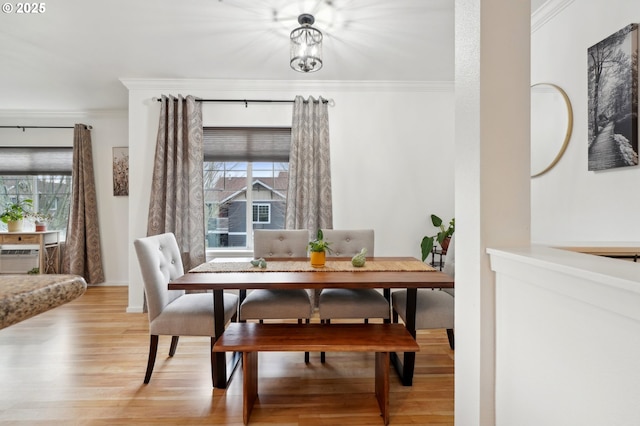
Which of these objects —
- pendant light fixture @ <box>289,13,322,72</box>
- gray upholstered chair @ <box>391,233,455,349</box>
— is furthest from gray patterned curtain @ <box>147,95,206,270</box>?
gray upholstered chair @ <box>391,233,455,349</box>

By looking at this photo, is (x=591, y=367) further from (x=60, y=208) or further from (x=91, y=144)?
(x=60, y=208)

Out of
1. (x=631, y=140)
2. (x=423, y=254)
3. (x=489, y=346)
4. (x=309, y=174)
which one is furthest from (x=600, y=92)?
(x=309, y=174)

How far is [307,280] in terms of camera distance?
1.81 m

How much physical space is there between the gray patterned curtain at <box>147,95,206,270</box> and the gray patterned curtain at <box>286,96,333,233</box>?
3.35 ft

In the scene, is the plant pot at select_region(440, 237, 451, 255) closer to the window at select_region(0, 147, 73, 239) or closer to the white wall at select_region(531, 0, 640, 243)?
the white wall at select_region(531, 0, 640, 243)

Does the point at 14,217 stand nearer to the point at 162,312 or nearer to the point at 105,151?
→ the point at 105,151

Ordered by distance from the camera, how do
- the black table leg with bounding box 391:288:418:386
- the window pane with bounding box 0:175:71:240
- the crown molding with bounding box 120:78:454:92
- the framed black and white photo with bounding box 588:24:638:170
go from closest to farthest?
1. the framed black and white photo with bounding box 588:24:638:170
2. the black table leg with bounding box 391:288:418:386
3. the crown molding with bounding box 120:78:454:92
4. the window pane with bounding box 0:175:71:240

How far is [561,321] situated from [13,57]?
4.52m

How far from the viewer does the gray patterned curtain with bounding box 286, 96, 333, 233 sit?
3336 mm

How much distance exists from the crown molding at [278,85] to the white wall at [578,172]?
1271mm

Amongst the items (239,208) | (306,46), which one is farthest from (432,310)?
(239,208)

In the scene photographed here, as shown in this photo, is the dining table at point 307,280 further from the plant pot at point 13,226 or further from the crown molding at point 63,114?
the plant pot at point 13,226

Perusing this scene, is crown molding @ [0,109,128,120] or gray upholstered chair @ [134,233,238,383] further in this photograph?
crown molding @ [0,109,128,120]

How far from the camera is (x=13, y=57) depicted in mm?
2879
